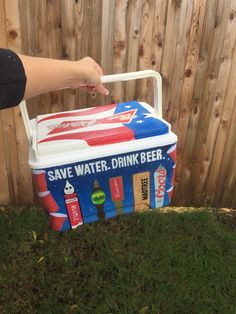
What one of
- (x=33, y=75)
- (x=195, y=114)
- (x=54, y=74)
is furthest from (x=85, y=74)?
(x=195, y=114)

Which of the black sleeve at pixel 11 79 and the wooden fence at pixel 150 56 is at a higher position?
the black sleeve at pixel 11 79

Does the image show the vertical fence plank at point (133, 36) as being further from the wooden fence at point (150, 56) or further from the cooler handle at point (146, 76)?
the cooler handle at point (146, 76)

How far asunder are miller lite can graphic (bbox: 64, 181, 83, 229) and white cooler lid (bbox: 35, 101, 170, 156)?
160mm

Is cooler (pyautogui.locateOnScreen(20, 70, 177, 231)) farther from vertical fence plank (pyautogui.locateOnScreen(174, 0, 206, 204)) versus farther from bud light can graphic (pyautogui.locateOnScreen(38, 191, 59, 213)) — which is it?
vertical fence plank (pyautogui.locateOnScreen(174, 0, 206, 204))

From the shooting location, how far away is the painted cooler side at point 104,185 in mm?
1344

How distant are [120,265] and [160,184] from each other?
29.8 inches

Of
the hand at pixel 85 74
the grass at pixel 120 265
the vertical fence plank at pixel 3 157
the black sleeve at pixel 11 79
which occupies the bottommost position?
the grass at pixel 120 265

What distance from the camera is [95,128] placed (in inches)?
55.4

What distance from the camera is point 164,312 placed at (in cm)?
184

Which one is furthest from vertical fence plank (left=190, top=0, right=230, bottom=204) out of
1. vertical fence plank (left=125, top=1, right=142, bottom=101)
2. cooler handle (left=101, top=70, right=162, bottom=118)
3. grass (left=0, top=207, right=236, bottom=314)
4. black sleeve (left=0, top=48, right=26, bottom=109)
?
black sleeve (left=0, top=48, right=26, bottom=109)

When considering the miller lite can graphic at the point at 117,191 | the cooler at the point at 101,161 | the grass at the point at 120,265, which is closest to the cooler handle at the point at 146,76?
the cooler at the point at 101,161

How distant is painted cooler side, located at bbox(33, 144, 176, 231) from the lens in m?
1.34

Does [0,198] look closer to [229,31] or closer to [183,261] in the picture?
[183,261]

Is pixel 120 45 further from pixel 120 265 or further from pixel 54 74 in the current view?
pixel 120 265
